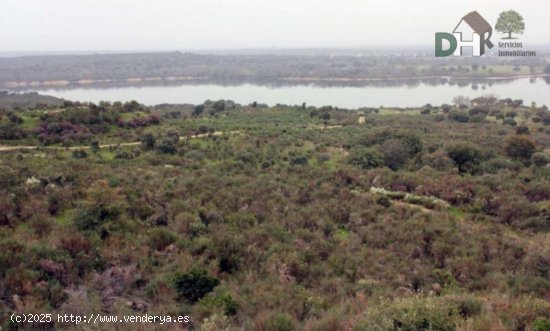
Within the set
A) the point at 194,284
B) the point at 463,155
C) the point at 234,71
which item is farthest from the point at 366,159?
the point at 234,71

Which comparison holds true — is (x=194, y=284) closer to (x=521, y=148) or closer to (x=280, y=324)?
(x=280, y=324)

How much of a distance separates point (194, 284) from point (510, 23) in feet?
151

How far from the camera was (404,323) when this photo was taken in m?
6.09

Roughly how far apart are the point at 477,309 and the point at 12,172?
15429 mm

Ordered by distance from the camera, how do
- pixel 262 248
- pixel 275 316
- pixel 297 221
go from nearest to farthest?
pixel 275 316
pixel 262 248
pixel 297 221

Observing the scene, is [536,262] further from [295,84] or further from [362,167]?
[295,84]

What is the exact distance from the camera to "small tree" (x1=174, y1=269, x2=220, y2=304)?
8.56 m

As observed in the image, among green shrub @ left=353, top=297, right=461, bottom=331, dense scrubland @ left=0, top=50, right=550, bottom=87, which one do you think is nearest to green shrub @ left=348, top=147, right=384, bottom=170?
green shrub @ left=353, top=297, right=461, bottom=331

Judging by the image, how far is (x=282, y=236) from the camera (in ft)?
39.7

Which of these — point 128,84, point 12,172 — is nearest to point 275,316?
point 12,172

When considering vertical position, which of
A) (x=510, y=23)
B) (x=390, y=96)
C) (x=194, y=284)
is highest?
(x=510, y=23)

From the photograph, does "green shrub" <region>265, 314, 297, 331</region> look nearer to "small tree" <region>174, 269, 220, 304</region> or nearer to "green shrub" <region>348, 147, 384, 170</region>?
"small tree" <region>174, 269, 220, 304</region>

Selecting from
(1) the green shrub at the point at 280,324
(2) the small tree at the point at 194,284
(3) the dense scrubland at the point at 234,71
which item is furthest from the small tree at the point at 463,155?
(3) the dense scrubland at the point at 234,71

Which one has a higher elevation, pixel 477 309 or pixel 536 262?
pixel 477 309
